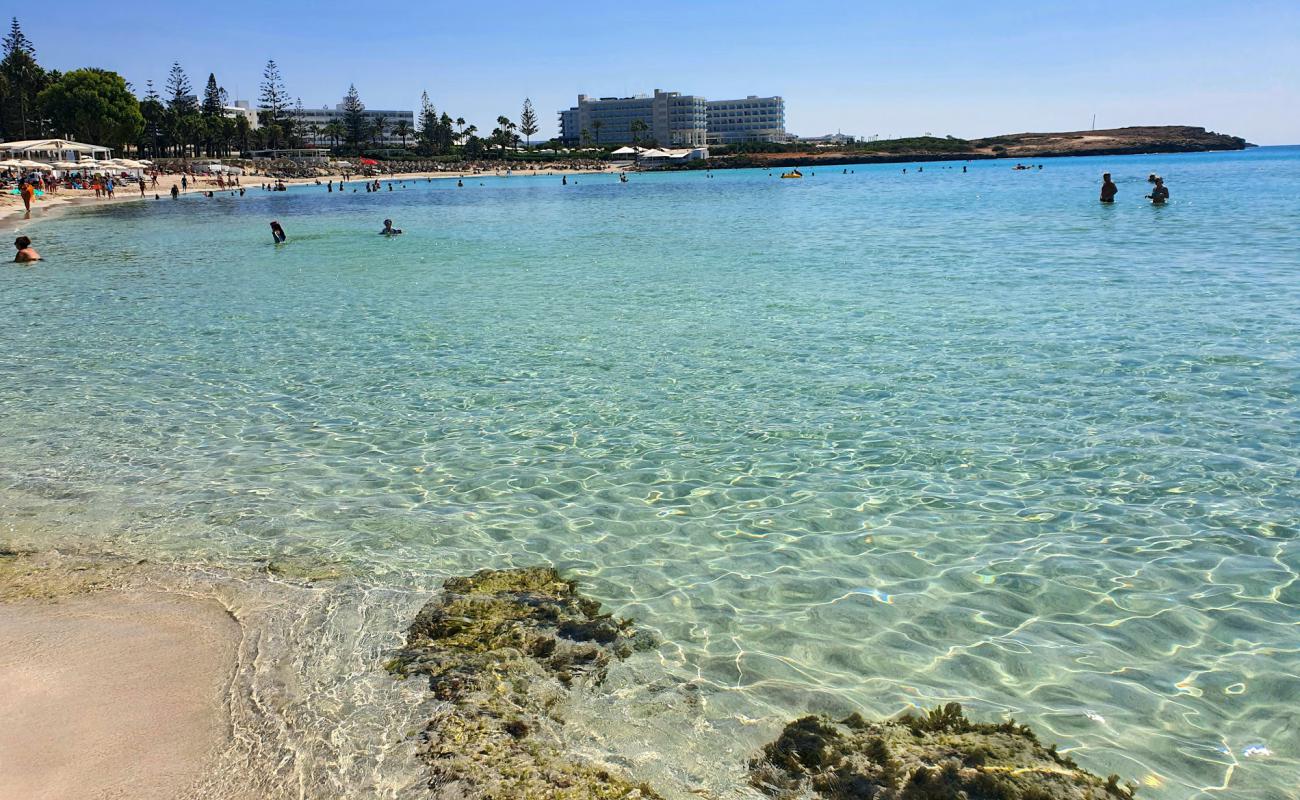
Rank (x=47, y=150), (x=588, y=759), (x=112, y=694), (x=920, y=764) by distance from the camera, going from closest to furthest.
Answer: (x=920, y=764) < (x=588, y=759) < (x=112, y=694) < (x=47, y=150)

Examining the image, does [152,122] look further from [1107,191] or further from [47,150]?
[1107,191]

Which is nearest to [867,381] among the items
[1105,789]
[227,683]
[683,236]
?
[1105,789]

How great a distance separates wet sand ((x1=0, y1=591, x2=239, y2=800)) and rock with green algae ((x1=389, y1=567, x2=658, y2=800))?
106cm

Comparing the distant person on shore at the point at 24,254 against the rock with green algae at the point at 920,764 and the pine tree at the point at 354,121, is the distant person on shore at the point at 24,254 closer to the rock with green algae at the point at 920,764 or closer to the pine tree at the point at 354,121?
the rock with green algae at the point at 920,764

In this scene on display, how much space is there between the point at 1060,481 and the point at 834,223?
33.5 m

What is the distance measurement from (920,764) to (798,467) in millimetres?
4315

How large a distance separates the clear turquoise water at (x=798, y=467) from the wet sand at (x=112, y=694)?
1116 mm

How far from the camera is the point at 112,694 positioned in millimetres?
4473

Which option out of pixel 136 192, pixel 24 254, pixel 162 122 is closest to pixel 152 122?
pixel 162 122

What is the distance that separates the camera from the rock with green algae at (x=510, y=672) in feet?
12.5

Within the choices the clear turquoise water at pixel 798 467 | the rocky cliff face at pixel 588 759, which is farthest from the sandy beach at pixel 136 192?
the rocky cliff face at pixel 588 759

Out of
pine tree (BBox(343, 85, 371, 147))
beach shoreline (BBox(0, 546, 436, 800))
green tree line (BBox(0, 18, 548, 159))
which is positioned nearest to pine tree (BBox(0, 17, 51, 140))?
green tree line (BBox(0, 18, 548, 159))

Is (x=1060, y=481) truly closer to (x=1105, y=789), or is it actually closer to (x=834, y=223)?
(x=1105, y=789)

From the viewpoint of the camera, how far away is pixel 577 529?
6.93 metres
